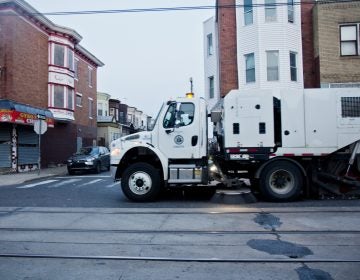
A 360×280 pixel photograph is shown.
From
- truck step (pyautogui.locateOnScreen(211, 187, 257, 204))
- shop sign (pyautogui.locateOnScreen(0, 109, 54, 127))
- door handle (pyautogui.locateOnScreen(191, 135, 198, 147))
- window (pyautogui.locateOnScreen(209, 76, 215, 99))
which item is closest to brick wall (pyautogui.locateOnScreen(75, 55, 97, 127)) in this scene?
shop sign (pyautogui.locateOnScreen(0, 109, 54, 127))

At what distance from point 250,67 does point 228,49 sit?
2024mm

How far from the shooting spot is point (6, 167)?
22.6m

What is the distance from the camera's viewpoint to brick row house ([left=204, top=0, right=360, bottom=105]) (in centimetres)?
2105

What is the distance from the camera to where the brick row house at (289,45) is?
21.0 meters

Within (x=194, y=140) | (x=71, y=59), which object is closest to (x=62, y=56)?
(x=71, y=59)

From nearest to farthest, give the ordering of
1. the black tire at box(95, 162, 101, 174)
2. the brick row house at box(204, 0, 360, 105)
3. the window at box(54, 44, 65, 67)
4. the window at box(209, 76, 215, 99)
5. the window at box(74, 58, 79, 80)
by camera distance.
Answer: the brick row house at box(204, 0, 360, 105), the black tire at box(95, 162, 101, 174), the window at box(209, 76, 215, 99), the window at box(54, 44, 65, 67), the window at box(74, 58, 79, 80)

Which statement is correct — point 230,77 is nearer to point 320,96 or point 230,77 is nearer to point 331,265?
point 320,96

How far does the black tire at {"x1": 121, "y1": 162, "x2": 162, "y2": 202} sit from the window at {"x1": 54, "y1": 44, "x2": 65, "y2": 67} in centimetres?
1997

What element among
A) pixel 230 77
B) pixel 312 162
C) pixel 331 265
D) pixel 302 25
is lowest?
Result: pixel 331 265

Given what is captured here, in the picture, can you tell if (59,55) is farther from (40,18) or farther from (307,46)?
(307,46)

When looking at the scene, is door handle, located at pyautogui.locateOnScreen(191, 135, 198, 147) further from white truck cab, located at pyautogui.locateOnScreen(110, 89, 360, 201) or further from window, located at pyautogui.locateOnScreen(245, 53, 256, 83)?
window, located at pyautogui.locateOnScreen(245, 53, 256, 83)

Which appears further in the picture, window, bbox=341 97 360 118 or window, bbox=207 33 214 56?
window, bbox=207 33 214 56

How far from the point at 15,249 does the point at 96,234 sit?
4.72 feet

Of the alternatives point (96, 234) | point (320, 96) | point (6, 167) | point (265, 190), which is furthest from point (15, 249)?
point (6, 167)
